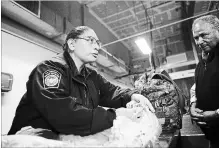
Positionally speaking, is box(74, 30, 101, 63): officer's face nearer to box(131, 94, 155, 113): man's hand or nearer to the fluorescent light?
box(131, 94, 155, 113): man's hand

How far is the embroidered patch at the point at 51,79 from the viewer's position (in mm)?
904

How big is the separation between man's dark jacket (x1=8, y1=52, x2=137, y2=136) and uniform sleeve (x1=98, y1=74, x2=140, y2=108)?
0.27 m

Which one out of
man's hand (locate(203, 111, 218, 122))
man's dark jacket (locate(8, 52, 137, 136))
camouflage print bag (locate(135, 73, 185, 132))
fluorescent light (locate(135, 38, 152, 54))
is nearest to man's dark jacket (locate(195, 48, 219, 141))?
man's hand (locate(203, 111, 218, 122))

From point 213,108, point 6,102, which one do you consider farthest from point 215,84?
point 6,102

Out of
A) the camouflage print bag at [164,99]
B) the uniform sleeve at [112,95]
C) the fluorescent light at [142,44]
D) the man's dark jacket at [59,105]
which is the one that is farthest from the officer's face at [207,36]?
the fluorescent light at [142,44]

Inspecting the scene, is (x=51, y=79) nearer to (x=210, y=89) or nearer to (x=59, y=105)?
(x=59, y=105)

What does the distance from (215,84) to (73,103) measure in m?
1.30

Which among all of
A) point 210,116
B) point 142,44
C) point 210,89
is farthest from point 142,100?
point 142,44

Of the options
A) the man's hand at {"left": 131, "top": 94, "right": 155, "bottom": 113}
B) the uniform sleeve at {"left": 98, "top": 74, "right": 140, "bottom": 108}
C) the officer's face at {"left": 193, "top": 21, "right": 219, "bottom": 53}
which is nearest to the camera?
the man's hand at {"left": 131, "top": 94, "right": 155, "bottom": 113}

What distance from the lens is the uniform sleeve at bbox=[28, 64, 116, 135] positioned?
2.75 ft

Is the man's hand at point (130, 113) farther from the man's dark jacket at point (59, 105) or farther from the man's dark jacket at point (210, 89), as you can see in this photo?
the man's dark jacket at point (210, 89)

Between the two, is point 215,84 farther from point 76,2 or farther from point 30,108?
point 76,2

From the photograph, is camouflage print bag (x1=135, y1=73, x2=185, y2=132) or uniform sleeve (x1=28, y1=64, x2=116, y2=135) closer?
uniform sleeve (x1=28, y1=64, x2=116, y2=135)

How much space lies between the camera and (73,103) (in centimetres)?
87
